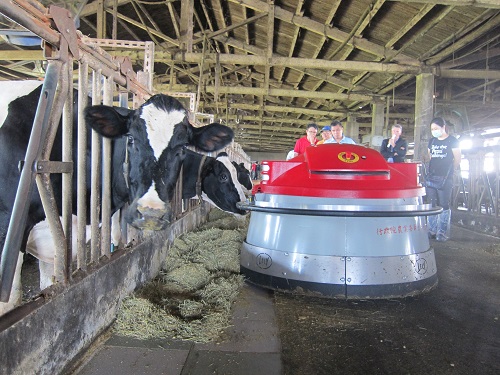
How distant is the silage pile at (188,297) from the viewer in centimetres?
228

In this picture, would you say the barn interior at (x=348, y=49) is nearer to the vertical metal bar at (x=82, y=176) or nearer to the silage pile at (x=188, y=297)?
the silage pile at (x=188, y=297)

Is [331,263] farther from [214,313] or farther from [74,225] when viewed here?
[74,225]

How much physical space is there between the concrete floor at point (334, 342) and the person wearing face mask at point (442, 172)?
110 inches

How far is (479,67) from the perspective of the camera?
9875 mm

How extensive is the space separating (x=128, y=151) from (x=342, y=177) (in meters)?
1.71

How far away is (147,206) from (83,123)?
699 millimetres

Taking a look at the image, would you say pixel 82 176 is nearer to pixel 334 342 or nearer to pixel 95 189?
pixel 95 189

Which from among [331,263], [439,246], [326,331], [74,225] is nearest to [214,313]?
[326,331]

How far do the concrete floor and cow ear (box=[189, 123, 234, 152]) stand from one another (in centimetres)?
133

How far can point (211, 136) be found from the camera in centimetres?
337

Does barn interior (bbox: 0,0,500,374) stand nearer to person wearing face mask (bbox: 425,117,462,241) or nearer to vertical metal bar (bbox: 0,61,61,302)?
vertical metal bar (bbox: 0,61,61,302)

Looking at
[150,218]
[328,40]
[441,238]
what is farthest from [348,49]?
[150,218]

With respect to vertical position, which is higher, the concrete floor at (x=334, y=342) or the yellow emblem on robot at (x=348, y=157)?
the yellow emblem on robot at (x=348, y=157)

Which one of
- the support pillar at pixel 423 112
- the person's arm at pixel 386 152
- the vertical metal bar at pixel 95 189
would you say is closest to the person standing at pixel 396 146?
the person's arm at pixel 386 152
